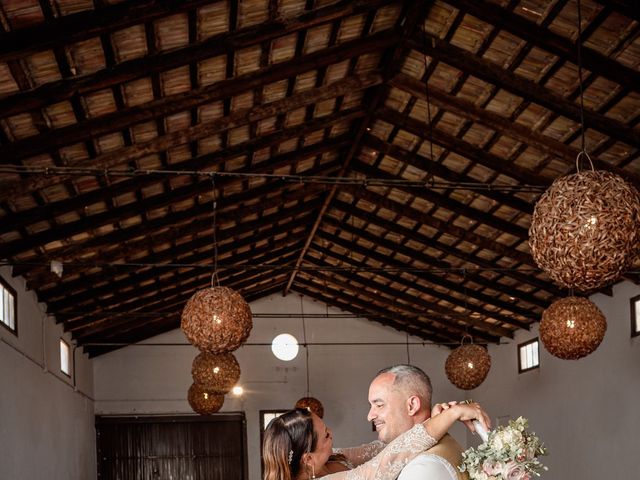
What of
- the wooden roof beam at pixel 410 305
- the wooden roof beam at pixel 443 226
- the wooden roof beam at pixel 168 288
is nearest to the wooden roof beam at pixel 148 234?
the wooden roof beam at pixel 168 288

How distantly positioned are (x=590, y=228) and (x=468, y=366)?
25.2 feet

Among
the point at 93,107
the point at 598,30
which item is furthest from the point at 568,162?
the point at 93,107

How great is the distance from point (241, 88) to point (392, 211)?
4.85 meters

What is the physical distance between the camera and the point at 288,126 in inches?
363

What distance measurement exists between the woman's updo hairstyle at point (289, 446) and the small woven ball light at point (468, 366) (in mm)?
8367

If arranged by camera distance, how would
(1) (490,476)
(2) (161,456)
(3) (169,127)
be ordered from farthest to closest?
(2) (161,456)
(3) (169,127)
(1) (490,476)

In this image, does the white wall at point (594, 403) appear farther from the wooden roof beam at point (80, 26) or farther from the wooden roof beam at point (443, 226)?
the wooden roof beam at point (80, 26)

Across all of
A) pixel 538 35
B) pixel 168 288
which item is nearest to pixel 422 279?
pixel 168 288

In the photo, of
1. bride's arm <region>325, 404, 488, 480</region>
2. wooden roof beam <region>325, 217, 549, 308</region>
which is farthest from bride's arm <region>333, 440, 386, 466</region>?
wooden roof beam <region>325, 217, 549, 308</region>

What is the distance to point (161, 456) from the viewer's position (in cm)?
1753

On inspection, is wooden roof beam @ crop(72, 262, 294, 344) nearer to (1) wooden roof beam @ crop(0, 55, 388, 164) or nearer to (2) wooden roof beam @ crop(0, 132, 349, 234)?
(2) wooden roof beam @ crop(0, 132, 349, 234)

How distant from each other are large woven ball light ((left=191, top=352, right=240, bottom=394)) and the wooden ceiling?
1788mm

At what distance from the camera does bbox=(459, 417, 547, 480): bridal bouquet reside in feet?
7.11

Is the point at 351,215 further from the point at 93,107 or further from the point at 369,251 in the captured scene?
the point at 93,107
